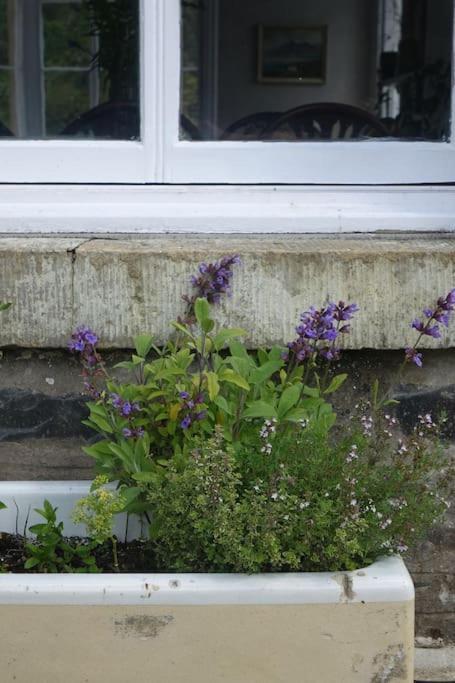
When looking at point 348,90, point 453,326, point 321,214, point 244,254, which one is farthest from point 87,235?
point 348,90

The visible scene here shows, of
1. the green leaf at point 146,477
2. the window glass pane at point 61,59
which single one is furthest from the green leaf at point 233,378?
the window glass pane at point 61,59

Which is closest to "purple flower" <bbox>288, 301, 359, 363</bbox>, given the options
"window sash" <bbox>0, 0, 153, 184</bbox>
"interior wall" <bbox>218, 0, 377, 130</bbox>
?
"window sash" <bbox>0, 0, 153, 184</bbox>

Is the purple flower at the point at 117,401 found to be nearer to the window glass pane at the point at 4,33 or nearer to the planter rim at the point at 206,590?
the planter rim at the point at 206,590

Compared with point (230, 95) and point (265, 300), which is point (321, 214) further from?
point (230, 95)

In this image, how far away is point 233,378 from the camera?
6.28ft

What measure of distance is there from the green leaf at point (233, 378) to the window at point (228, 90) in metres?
0.65

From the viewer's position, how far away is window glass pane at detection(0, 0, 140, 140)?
6.19 meters

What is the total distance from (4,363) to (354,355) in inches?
32.0

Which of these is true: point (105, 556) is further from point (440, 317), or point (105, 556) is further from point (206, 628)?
point (440, 317)

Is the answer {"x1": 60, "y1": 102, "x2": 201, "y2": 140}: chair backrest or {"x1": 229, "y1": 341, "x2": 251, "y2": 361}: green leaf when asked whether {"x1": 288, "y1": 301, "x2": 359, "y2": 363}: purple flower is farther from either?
{"x1": 60, "y1": 102, "x2": 201, "y2": 140}: chair backrest

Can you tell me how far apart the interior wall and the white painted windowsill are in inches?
192

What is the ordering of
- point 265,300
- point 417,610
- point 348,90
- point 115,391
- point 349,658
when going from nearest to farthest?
point 349,658 < point 115,391 < point 265,300 < point 417,610 < point 348,90

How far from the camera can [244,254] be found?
7.22 feet

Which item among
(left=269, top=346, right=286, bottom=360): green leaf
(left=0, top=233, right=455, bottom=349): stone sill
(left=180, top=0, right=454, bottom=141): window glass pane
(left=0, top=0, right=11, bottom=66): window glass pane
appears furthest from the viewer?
(left=180, top=0, right=454, bottom=141): window glass pane
